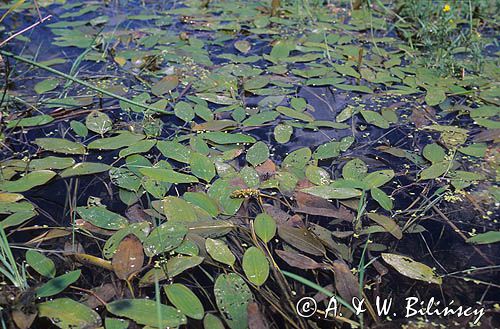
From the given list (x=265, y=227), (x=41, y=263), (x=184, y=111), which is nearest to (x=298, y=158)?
(x=265, y=227)

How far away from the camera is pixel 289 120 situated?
190cm

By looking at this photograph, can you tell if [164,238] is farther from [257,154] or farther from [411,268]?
[411,268]

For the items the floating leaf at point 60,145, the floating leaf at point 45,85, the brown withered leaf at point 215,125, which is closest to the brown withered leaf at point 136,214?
the floating leaf at point 60,145

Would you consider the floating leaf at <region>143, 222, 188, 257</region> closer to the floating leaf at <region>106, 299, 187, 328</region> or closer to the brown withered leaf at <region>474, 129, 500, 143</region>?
the floating leaf at <region>106, 299, 187, 328</region>

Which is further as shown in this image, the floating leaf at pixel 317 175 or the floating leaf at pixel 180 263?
the floating leaf at pixel 317 175

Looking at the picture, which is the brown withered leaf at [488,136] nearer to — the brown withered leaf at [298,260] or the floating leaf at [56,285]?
the brown withered leaf at [298,260]

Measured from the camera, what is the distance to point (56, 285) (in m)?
1.20

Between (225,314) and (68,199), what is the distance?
2.07ft

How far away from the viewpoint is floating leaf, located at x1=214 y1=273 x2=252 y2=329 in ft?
3.77

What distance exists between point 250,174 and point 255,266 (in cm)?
39

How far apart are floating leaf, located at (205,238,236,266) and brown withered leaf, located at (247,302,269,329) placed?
0.49 ft

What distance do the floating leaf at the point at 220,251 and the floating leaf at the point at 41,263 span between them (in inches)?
14.8

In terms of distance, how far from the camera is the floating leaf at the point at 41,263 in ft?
4.10

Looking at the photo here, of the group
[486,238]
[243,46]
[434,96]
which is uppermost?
[243,46]
